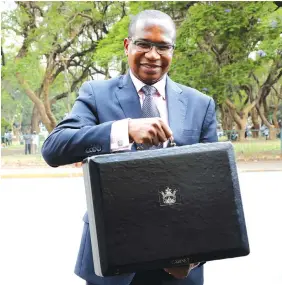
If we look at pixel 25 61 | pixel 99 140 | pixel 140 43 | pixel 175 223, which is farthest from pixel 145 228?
pixel 25 61

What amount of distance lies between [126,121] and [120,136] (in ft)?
0.11

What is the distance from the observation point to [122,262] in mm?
1138

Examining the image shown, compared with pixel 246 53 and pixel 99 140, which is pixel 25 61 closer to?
pixel 246 53

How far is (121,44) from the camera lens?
14234 mm

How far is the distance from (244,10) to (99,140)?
42.3 feet

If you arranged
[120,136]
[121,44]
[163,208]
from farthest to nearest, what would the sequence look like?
[121,44], [120,136], [163,208]

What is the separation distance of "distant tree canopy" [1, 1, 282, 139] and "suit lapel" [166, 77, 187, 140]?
1209 centimetres

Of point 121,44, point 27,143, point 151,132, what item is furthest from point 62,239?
point 27,143

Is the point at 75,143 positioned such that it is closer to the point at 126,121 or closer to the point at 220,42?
the point at 126,121

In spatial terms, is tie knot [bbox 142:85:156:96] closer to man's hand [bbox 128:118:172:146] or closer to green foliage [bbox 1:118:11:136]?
man's hand [bbox 128:118:172:146]

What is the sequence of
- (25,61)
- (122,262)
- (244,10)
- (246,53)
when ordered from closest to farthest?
1. (122,262)
2. (244,10)
3. (246,53)
4. (25,61)

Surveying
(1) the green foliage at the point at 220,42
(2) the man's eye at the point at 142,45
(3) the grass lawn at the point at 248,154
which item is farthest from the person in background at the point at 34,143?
(2) the man's eye at the point at 142,45

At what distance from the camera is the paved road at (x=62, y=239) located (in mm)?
4375

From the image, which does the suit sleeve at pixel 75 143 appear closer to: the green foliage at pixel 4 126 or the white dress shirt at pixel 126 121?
the white dress shirt at pixel 126 121
